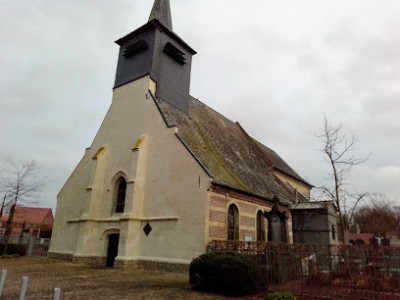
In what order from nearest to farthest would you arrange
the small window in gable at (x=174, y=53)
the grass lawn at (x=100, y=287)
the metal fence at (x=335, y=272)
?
the metal fence at (x=335, y=272), the grass lawn at (x=100, y=287), the small window in gable at (x=174, y=53)

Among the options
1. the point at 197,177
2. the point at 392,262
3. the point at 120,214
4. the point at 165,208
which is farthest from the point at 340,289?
the point at 120,214

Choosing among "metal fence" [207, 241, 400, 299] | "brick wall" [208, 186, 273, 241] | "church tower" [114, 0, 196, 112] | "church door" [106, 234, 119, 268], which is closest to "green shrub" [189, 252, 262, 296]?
"metal fence" [207, 241, 400, 299]

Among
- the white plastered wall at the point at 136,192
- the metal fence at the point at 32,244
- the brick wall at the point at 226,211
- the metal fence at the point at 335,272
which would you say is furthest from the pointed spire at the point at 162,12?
the metal fence at the point at 32,244

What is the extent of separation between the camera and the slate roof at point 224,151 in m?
15.7

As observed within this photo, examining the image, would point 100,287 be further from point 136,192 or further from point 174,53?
point 174,53

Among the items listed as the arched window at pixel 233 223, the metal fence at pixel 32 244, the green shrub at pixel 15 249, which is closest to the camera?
the arched window at pixel 233 223

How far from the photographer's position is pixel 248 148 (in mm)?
24438

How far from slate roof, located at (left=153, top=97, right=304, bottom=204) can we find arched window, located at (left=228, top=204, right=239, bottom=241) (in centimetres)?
115

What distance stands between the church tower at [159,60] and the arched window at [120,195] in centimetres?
574

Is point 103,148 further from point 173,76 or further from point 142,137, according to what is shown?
point 173,76

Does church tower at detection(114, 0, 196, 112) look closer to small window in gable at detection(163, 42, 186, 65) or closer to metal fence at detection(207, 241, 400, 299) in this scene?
small window in gable at detection(163, 42, 186, 65)

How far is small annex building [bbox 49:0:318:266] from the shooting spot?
45.4 ft

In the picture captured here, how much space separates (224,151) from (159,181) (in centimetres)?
554

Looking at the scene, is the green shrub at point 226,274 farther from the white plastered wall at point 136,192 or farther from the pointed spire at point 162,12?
the pointed spire at point 162,12
